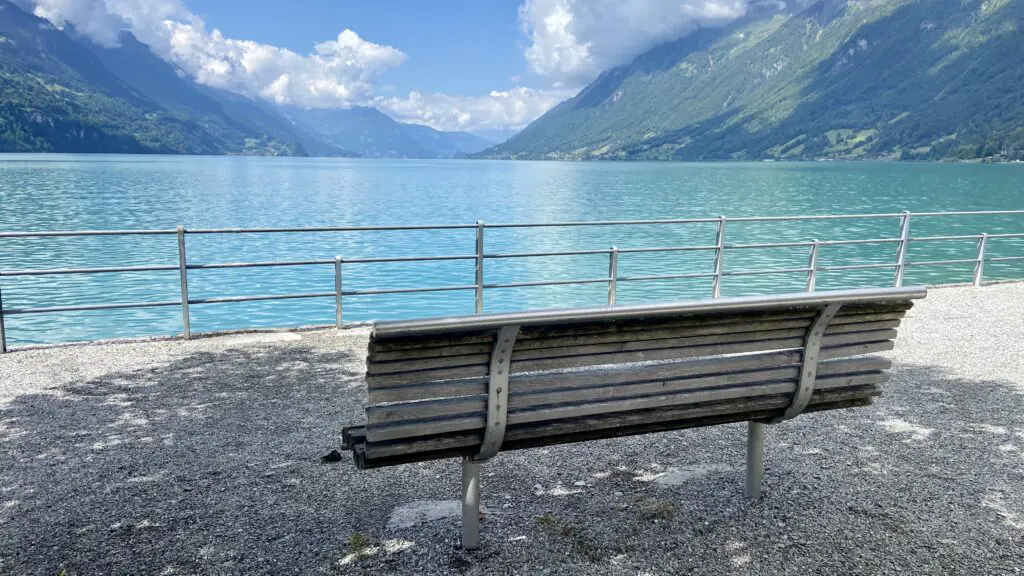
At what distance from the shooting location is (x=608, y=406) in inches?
128

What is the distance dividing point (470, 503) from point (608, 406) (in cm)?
77

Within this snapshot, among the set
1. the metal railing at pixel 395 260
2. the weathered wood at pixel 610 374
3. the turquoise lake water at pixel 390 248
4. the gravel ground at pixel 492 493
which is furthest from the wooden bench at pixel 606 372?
the turquoise lake water at pixel 390 248

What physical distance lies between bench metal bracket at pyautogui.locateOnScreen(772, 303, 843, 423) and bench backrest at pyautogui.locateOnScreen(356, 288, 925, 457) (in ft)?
0.04

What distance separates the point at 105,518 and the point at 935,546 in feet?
13.3

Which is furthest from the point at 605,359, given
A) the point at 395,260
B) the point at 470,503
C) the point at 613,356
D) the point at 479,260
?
the point at 479,260

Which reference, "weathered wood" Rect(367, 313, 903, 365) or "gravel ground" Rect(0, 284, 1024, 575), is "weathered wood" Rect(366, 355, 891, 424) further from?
"gravel ground" Rect(0, 284, 1024, 575)

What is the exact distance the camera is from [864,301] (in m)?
3.40

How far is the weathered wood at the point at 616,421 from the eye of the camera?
9.77ft

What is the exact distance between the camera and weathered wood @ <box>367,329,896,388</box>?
2826mm

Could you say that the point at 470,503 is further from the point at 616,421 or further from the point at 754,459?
the point at 754,459

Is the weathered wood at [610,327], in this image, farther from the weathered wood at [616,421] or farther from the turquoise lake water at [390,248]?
the turquoise lake water at [390,248]

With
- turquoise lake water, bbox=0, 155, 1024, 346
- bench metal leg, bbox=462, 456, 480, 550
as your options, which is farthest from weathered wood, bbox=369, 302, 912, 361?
turquoise lake water, bbox=0, 155, 1024, 346

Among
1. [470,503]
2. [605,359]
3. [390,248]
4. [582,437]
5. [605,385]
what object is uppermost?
[605,359]

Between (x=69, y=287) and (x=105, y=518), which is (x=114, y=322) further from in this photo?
(x=105, y=518)
